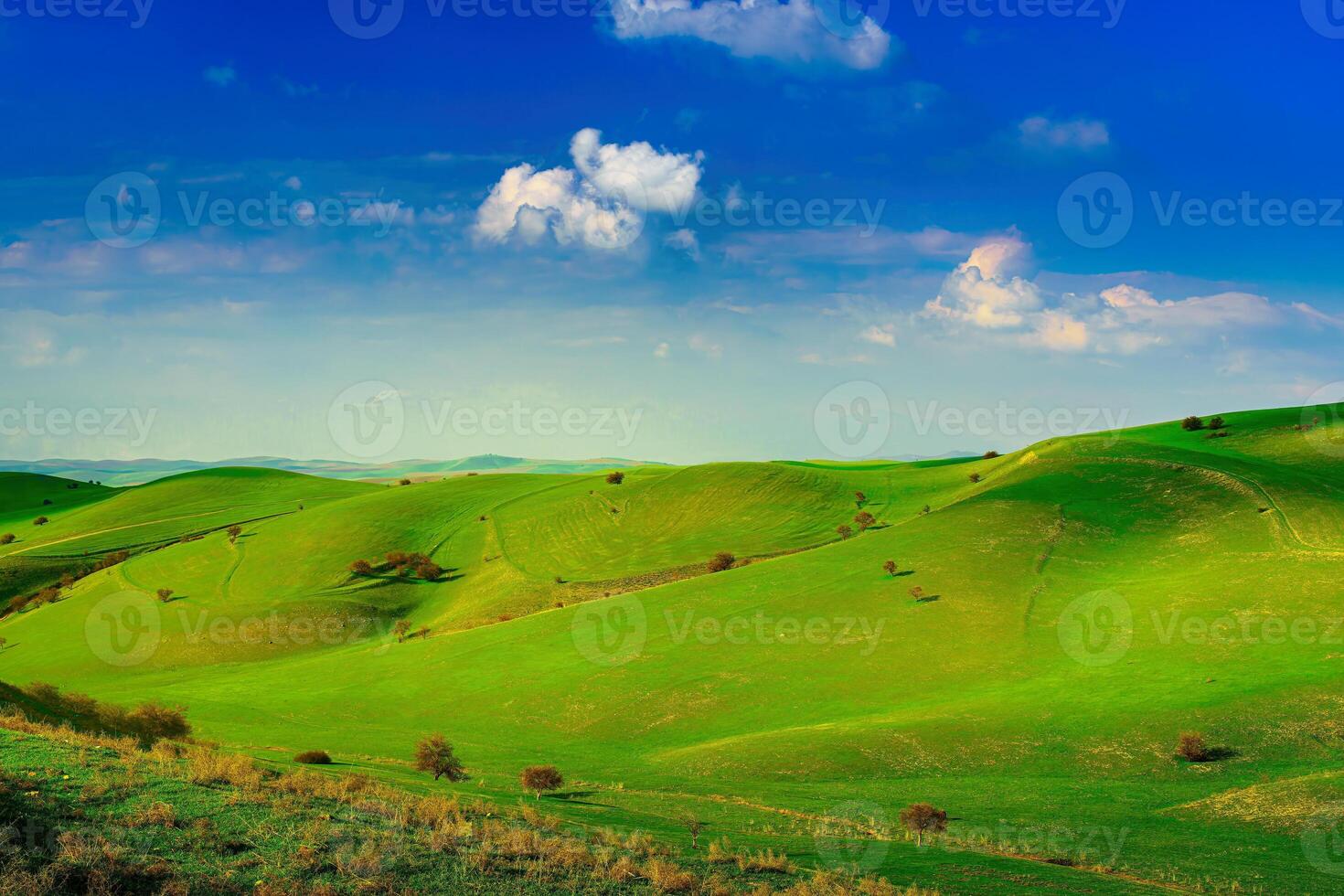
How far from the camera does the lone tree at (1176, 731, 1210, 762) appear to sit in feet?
112

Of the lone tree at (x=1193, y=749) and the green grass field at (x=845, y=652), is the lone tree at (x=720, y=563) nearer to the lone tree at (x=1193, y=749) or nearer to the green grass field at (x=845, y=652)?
the green grass field at (x=845, y=652)

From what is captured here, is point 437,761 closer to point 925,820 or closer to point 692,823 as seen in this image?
point 692,823

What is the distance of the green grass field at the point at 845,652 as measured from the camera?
28594 millimetres

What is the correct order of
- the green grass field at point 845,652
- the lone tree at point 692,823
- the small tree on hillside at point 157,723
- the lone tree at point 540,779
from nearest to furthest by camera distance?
the lone tree at point 692,823 < the green grass field at point 845,652 < the small tree on hillside at point 157,723 < the lone tree at point 540,779

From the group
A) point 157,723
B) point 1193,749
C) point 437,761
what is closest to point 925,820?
point 1193,749

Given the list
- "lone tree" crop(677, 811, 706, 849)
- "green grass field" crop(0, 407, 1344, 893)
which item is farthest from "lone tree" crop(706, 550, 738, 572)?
"lone tree" crop(677, 811, 706, 849)

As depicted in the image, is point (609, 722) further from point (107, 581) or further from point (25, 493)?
point (25, 493)

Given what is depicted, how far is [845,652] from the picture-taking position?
5594 centimetres

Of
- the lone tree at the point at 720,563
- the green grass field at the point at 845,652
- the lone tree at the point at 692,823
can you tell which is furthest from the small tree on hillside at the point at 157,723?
the lone tree at the point at 720,563

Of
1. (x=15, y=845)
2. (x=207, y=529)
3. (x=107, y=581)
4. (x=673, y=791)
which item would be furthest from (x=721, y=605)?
(x=207, y=529)

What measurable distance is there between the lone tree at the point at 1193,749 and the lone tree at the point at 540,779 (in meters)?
29.1

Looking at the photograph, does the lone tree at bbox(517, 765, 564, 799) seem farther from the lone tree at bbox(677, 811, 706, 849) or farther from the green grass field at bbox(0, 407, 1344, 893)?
the lone tree at bbox(677, 811, 706, 849)

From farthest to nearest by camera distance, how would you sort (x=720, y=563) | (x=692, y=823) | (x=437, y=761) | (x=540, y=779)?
(x=720, y=563) → (x=437, y=761) → (x=540, y=779) → (x=692, y=823)

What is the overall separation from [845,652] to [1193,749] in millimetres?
24488
